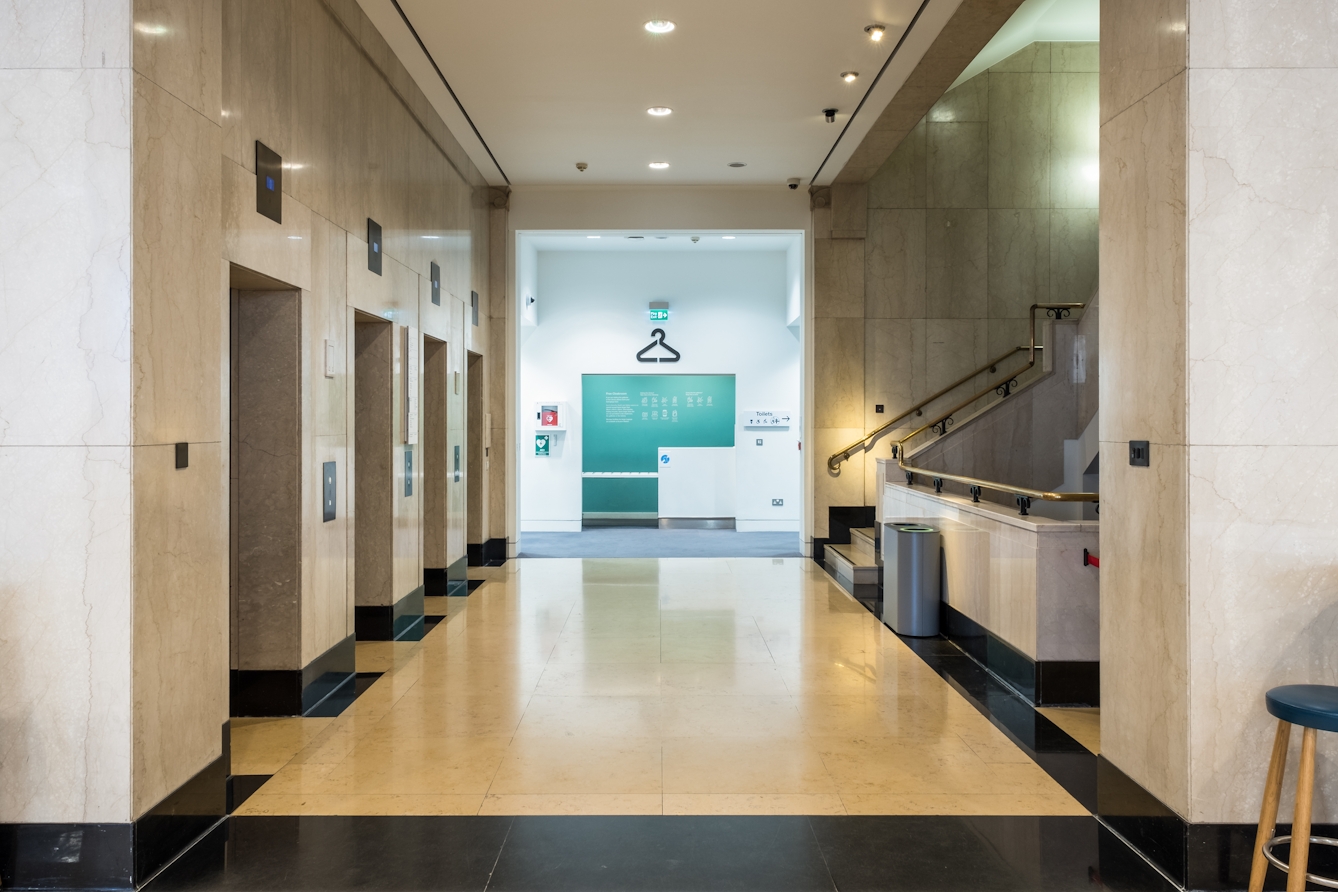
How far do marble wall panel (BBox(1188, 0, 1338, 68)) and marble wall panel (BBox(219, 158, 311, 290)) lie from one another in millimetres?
3810

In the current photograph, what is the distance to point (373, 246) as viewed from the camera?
6.46m

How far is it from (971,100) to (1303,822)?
9964 millimetres

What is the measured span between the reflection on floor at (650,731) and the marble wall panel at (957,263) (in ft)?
15.8

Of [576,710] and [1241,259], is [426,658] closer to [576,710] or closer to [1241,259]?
[576,710]

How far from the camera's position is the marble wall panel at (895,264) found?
37.1 feet

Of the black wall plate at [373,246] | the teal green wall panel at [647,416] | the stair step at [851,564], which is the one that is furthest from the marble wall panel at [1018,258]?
the black wall plate at [373,246]

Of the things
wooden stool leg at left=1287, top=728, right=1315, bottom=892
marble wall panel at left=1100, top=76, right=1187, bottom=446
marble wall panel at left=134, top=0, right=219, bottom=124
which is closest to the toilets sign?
marble wall panel at left=1100, top=76, right=1187, bottom=446

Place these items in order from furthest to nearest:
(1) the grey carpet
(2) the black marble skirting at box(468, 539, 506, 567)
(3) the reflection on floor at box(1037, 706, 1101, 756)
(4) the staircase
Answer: (1) the grey carpet, (2) the black marble skirting at box(468, 539, 506, 567), (4) the staircase, (3) the reflection on floor at box(1037, 706, 1101, 756)

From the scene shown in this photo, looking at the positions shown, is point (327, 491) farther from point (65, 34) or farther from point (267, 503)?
point (65, 34)

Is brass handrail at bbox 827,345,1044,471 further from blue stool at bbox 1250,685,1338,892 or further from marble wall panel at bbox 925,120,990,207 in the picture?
blue stool at bbox 1250,685,1338,892

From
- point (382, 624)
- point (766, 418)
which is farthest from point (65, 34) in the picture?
point (766, 418)

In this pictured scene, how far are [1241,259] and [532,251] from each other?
1188cm

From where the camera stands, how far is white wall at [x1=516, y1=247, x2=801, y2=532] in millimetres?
14672

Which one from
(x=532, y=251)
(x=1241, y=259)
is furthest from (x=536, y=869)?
(x=532, y=251)
